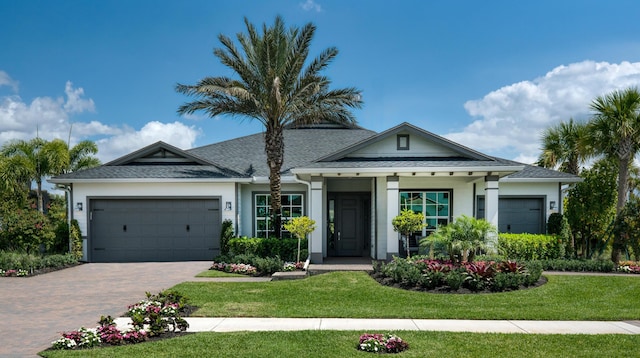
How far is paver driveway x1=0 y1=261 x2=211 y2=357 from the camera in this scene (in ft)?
24.2

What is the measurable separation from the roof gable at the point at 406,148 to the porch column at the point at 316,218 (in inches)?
42.7

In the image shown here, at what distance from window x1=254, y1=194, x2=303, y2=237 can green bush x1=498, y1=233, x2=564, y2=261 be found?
745 cm

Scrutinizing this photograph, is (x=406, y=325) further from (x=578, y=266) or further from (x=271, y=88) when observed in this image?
(x=271, y=88)

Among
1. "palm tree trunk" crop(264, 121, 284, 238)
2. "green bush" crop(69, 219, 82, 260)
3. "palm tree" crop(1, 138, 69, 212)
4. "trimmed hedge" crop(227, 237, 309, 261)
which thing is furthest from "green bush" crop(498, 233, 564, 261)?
"palm tree" crop(1, 138, 69, 212)

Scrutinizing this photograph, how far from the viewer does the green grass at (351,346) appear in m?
6.13

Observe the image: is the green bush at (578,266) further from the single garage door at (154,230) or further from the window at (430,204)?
the single garage door at (154,230)

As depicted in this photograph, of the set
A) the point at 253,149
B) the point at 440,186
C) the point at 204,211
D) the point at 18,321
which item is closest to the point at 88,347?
the point at 18,321

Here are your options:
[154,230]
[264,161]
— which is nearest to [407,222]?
[264,161]

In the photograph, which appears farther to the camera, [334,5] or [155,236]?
[155,236]

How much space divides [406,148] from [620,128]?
7394 millimetres

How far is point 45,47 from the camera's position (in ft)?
50.5

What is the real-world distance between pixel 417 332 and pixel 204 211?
11.2m

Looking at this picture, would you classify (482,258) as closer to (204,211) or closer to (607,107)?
(607,107)

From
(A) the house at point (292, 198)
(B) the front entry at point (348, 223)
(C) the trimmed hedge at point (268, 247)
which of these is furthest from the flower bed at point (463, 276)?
(B) the front entry at point (348, 223)
